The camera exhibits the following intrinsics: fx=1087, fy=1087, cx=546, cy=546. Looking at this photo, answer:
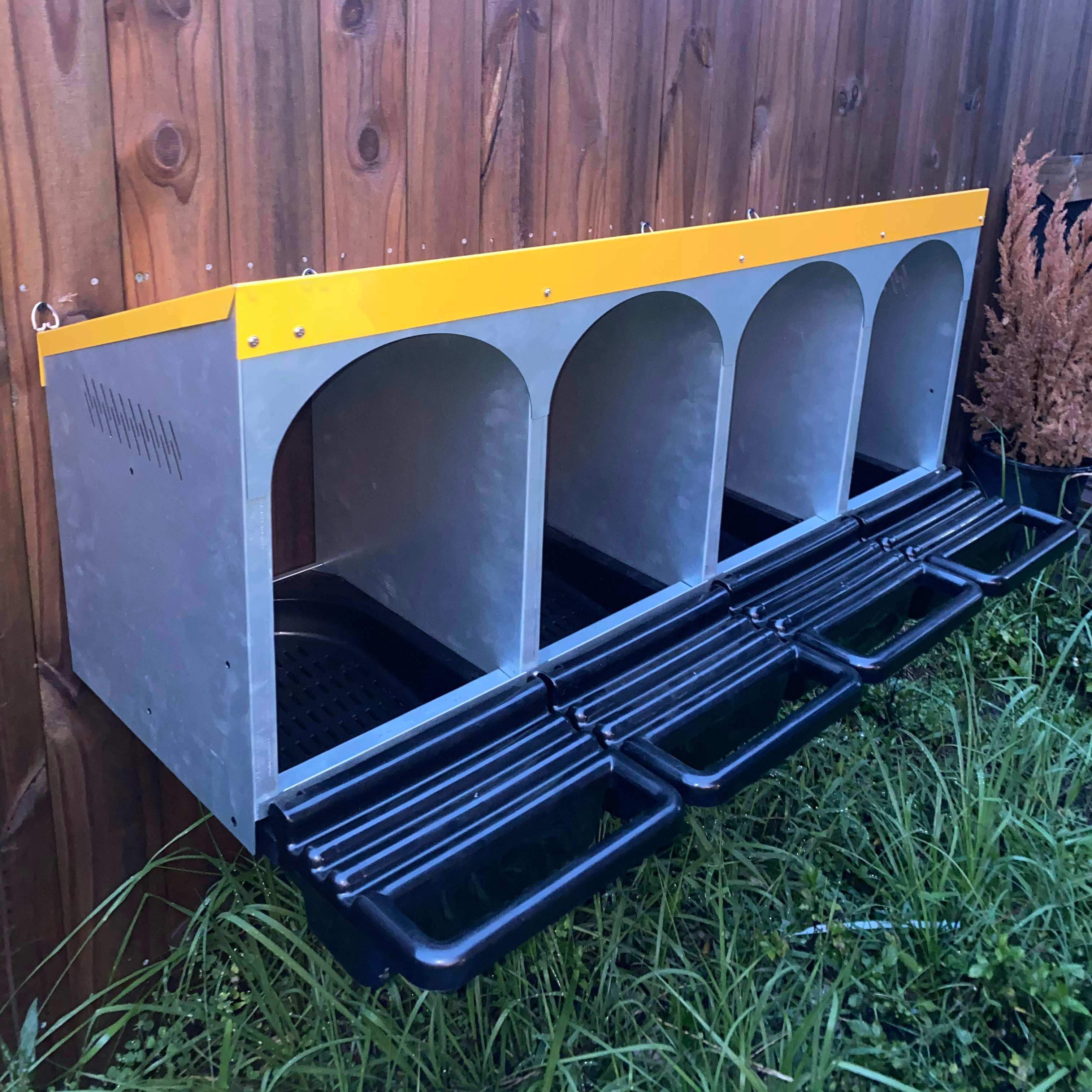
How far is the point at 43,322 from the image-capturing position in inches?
54.8

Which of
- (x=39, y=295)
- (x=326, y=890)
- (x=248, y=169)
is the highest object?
(x=248, y=169)

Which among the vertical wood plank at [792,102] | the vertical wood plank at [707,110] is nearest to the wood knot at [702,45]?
the vertical wood plank at [707,110]

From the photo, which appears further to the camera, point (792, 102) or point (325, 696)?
point (792, 102)

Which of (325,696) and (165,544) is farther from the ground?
(165,544)

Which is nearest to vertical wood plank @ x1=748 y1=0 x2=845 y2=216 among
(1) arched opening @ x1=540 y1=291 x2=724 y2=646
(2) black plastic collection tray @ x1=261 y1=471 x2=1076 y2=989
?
(1) arched opening @ x1=540 y1=291 x2=724 y2=646

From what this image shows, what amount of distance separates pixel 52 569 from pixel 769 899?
51.6 inches

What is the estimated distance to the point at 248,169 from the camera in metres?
1.47

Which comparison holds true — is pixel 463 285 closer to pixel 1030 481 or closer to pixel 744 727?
pixel 744 727

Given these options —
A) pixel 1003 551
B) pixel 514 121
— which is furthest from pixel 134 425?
pixel 1003 551

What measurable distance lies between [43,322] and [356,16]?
600 mm

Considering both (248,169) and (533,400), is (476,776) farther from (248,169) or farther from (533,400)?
(248,169)

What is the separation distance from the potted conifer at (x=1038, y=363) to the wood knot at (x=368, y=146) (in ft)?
6.49

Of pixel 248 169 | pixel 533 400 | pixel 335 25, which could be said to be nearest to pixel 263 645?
pixel 533 400

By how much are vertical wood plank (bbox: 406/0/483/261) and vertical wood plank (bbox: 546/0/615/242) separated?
0.15 m
